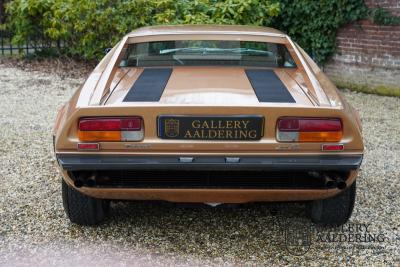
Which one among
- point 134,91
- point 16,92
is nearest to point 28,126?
point 16,92

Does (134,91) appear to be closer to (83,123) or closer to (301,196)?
(83,123)

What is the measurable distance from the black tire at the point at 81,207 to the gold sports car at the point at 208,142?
2 centimetres

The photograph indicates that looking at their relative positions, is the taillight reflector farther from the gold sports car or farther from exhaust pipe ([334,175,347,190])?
exhaust pipe ([334,175,347,190])

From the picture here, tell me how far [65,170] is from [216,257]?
3.32ft

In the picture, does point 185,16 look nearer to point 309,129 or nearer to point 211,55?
point 211,55

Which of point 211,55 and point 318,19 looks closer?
point 211,55

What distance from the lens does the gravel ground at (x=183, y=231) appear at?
3.23 metres

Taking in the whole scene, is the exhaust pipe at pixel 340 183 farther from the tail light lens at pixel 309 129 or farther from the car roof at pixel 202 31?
the car roof at pixel 202 31

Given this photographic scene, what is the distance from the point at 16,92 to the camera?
28.3 ft

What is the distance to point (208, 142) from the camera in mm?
2945

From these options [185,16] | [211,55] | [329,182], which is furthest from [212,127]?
[185,16]

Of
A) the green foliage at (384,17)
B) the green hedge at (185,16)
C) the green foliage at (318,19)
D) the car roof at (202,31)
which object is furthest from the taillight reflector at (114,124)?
the green foliage at (318,19)

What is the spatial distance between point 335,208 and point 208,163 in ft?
3.39

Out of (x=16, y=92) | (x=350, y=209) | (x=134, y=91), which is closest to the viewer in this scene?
(x=134, y=91)
